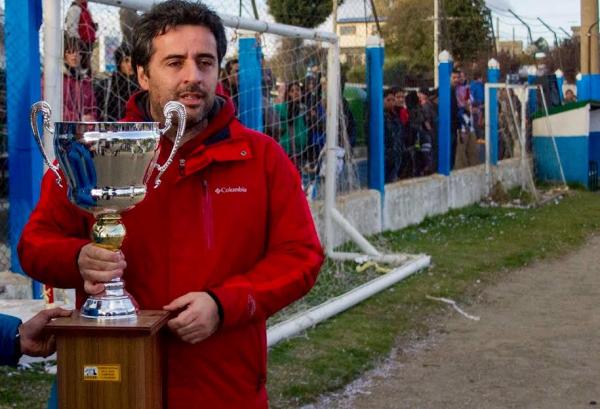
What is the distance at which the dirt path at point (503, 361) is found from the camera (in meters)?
6.41

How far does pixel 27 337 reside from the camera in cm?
296

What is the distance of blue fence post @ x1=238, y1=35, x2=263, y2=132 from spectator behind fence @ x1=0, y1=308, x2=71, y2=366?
19.9 feet

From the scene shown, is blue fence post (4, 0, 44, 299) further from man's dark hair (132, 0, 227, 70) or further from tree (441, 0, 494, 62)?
tree (441, 0, 494, 62)

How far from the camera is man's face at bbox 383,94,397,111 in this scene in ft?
46.2

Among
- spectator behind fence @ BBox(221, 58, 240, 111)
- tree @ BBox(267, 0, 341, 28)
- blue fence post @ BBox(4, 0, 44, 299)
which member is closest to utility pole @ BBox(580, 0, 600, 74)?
tree @ BBox(267, 0, 341, 28)

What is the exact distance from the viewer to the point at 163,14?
3082 millimetres

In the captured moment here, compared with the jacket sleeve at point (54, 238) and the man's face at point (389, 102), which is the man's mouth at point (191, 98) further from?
the man's face at point (389, 102)

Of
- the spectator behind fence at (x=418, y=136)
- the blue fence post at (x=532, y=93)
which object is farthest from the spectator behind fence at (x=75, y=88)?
the blue fence post at (x=532, y=93)

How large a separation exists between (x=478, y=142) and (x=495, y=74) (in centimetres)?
143

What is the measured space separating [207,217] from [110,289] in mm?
357

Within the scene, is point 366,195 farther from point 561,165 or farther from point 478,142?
point 561,165

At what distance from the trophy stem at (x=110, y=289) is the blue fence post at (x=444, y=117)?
43.5 ft

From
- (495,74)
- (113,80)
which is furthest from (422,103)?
(113,80)

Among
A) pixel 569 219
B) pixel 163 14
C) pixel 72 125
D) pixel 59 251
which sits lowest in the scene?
pixel 569 219
